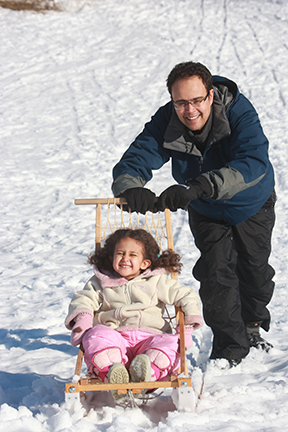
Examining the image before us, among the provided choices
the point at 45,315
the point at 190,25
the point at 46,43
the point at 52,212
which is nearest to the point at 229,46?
the point at 190,25

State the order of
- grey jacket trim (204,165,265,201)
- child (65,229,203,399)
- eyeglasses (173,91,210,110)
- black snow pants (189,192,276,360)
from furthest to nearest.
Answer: black snow pants (189,192,276,360) < eyeglasses (173,91,210,110) < grey jacket trim (204,165,265,201) < child (65,229,203,399)

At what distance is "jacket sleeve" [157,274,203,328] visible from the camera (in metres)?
2.45

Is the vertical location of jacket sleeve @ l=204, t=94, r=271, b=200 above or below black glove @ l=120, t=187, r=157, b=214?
A: above

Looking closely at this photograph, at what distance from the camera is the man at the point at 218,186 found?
7.93 feet

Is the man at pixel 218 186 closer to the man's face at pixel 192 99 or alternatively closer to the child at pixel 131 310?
the man's face at pixel 192 99

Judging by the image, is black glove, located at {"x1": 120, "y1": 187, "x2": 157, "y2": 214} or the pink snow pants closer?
the pink snow pants

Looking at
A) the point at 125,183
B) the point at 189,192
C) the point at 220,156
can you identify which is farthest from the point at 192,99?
the point at 125,183

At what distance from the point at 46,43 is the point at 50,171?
21.6 ft

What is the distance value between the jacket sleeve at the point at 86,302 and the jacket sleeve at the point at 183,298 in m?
0.36

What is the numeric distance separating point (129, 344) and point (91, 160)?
555cm

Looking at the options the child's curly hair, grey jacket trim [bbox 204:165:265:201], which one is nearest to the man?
grey jacket trim [bbox 204:165:265:201]

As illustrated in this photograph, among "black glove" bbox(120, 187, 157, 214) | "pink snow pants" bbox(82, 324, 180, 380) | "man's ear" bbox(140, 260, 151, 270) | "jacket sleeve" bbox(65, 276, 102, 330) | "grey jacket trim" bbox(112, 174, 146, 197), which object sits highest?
"grey jacket trim" bbox(112, 174, 146, 197)

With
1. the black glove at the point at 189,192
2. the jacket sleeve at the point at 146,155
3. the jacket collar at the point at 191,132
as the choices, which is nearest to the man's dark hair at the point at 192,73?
the jacket collar at the point at 191,132

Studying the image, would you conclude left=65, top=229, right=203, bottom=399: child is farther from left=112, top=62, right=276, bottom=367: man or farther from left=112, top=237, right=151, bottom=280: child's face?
left=112, top=62, right=276, bottom=367: man
